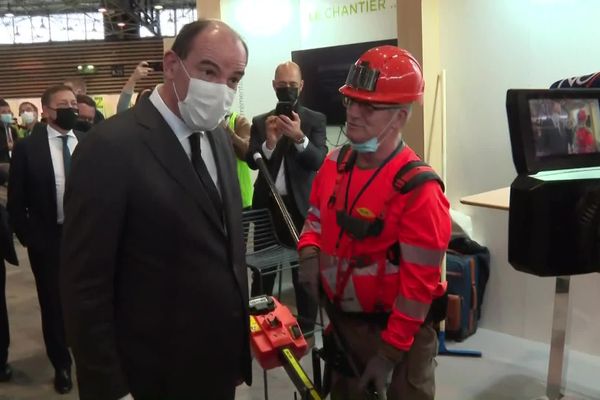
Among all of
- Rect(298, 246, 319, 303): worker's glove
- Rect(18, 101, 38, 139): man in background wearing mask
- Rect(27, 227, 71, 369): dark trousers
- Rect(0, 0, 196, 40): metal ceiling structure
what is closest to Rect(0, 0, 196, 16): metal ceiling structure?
Rect(0, 0, 196, 40): metal ceiling structure

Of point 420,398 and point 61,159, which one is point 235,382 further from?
point 61,159

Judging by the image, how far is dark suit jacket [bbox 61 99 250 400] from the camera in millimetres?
1271

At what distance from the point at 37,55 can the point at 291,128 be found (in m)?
15.6

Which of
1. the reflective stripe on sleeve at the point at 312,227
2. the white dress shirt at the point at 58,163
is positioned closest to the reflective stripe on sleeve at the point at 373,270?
the reflective stripe on sleeve at the point at 312,227

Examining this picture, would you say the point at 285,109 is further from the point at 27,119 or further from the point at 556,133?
the point at 27,119

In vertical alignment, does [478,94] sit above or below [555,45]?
below

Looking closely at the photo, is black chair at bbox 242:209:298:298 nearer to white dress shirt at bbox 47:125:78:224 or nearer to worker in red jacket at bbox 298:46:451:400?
white dress shirt at bbox 47:125:78:224

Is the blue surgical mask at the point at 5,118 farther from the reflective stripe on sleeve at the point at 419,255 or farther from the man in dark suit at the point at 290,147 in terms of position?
the reflective stripe on sleeve at the point at 419,255

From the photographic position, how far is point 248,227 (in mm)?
3615

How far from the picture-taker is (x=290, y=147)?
339cm

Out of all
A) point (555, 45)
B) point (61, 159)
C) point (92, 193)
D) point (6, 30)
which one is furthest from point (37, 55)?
point (92, 193)

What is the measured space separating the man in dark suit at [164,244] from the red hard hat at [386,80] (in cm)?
36

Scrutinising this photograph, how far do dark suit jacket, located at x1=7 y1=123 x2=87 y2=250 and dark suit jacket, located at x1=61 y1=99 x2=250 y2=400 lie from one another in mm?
1874

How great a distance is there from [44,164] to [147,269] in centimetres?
200
